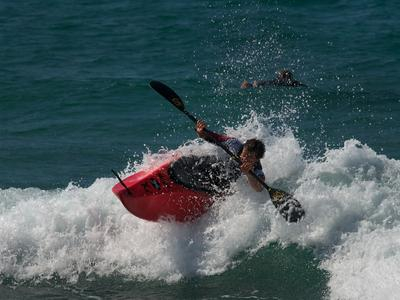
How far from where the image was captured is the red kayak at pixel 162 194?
951 centimetres

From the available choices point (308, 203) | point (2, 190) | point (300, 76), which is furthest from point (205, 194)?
point (300, 76)

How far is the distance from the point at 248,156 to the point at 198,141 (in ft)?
9.89

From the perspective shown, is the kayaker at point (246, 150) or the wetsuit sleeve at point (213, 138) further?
the wetsuit sleeve at point (213, 138)

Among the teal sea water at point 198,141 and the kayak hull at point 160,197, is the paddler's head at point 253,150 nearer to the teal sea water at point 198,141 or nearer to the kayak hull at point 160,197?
the teal sea water at point 198,141

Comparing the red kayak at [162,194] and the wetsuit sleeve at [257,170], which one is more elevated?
the wetsuit sleeve at [257,170]

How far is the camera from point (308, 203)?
31.3 feet

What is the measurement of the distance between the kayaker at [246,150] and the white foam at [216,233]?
241 millimetres

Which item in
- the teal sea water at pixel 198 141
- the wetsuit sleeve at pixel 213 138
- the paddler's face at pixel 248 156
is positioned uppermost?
the wetsuit sleeve at pixel 213 138

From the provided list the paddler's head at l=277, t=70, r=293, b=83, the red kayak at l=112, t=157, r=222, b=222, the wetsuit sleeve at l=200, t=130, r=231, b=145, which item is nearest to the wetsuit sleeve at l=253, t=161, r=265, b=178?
the wetsuit sleeve at l=200, t=130, r=231, b=145

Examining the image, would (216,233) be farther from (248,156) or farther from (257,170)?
(248,156)

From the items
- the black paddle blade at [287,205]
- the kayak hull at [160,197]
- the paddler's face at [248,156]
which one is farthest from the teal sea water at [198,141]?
the paddler's face at [248,156]

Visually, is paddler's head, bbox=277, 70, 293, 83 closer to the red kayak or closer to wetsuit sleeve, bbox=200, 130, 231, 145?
wetsuit sleeve, bbox=200, 130, 231, 145

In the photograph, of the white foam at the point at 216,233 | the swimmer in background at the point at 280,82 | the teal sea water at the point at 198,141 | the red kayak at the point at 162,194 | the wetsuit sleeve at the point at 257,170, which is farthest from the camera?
the swimmer in background at the point at 280,82

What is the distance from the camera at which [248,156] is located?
30.3 ft
